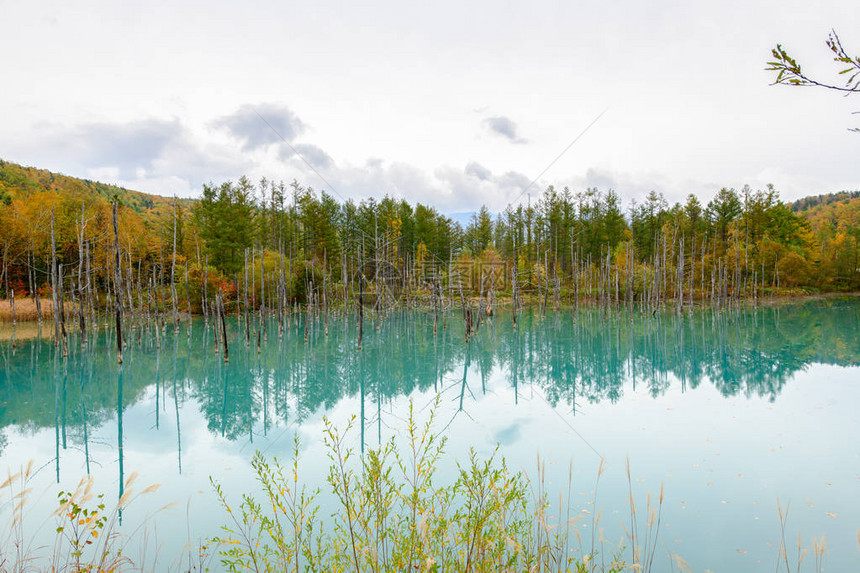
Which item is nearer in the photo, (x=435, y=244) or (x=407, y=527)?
(x=407, y=527)

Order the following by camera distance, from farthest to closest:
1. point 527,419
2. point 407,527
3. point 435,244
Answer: point 435,244, point 527,419, point 407,527

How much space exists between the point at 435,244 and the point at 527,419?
1506 inches

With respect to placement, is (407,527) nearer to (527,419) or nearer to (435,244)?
(527,419)

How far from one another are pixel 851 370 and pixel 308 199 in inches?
1595

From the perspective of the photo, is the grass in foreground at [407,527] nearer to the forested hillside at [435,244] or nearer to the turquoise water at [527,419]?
the turquoise water at [527,419]

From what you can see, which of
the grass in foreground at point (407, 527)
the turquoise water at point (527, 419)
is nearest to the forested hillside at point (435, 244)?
the turquoise water at point (527, 419)

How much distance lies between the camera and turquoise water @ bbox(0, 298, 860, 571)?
566 centimetres

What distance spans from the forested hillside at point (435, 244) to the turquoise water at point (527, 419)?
1189 cm

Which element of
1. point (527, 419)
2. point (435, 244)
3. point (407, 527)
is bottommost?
point (527, 419)

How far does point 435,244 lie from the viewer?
47156mm

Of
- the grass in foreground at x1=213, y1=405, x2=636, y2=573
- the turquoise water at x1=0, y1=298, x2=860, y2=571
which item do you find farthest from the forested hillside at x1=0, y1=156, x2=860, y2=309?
the grass in foreground at x1=213, y1=405, x2=636, y2=573

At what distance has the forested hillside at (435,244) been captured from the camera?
29734 millimetres

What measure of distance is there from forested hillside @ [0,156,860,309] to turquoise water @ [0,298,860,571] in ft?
39.0

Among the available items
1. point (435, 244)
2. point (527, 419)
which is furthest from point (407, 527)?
point (435, 244)
